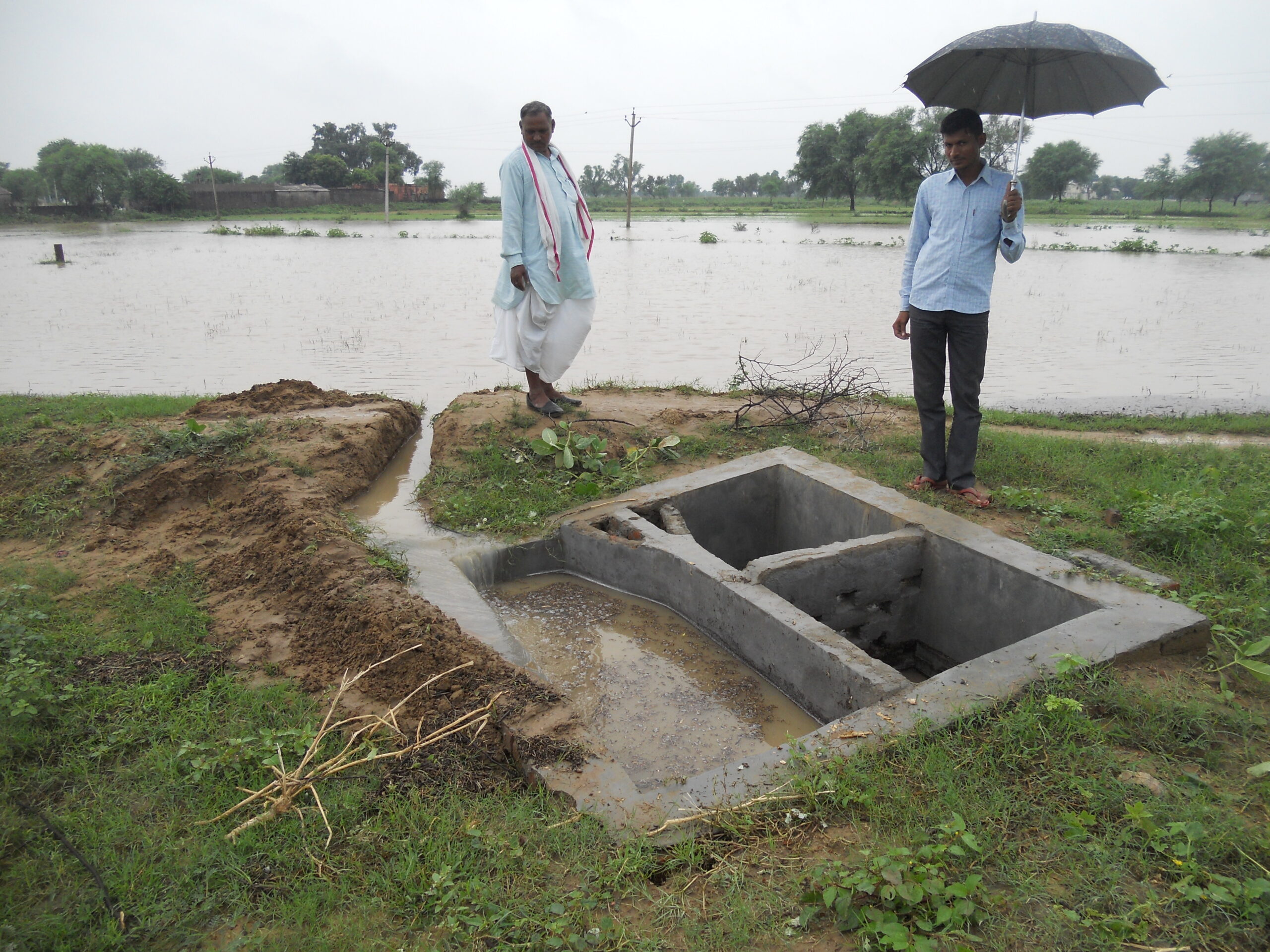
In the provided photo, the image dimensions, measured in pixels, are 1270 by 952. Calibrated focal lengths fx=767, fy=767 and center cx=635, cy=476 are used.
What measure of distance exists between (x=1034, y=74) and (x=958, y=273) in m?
1.21

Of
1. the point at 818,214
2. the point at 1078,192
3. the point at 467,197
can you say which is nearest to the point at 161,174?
the point at 467,197

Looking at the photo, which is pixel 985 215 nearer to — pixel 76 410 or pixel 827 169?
pixel 76 410

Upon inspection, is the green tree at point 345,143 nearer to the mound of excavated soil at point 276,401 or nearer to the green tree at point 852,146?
the green tree at point 852,146

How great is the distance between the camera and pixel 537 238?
17.8 feet

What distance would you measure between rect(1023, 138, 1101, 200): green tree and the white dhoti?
6583 centimetres

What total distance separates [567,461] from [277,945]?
11.6ft

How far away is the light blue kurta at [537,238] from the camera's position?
5.32 metres

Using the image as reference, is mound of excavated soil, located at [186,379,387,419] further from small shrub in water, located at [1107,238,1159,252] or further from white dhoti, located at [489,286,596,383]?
small shrub in water, located at [1107,238,1159,252]

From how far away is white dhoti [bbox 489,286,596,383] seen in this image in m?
5.56

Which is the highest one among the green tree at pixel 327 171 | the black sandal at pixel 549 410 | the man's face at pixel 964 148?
the green tree at pixel 327 171

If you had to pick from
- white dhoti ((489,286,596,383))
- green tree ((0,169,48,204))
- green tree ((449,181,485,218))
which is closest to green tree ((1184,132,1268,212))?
green tree ((449,181,485,218))

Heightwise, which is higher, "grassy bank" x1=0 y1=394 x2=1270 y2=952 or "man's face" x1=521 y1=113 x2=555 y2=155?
"man's face" x1=521 y1=113 x2=555 y2=155

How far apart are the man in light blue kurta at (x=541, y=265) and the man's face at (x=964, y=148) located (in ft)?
8.07

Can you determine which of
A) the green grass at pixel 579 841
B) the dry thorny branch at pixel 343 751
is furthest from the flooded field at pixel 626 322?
the green grass at pixel 579 841
